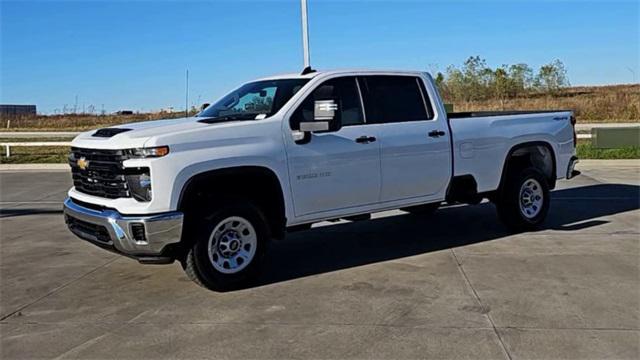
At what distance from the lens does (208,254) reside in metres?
5.60

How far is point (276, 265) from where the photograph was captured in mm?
6715

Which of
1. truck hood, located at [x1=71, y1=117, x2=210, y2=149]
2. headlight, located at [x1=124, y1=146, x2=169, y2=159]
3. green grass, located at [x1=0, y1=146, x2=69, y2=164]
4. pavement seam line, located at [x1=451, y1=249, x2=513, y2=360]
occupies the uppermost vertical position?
truck hood, located at [x1=71, y1=117, x2=210, y2=149]

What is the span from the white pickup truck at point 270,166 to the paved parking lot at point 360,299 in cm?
58

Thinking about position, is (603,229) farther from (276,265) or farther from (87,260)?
(87,260)

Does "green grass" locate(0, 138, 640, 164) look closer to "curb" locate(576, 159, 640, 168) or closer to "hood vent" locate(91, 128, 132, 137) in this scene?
"curb" locate(576, 159, 640, 168)

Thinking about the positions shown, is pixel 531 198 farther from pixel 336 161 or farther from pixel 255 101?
pixel 255 101

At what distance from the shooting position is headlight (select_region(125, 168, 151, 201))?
5.25 meters

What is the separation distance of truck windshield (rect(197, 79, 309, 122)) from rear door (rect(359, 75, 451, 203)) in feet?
2.87

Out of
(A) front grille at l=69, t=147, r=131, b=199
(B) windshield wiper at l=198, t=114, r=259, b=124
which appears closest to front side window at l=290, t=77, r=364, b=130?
(B) windshield wiper at l=198, t=114, r=259, b=124

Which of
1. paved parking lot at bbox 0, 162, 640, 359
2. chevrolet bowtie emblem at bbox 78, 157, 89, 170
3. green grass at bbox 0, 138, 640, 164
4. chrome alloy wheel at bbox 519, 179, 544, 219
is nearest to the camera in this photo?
paved parking lot at bbox 0, 162, 640, 359

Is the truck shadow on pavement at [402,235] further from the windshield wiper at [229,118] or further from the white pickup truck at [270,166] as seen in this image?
the windshield wiper at [229,118]

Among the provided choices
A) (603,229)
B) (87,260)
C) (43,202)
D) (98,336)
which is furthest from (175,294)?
(43,202)

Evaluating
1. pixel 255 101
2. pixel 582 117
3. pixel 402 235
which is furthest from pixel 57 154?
pixel 582 117

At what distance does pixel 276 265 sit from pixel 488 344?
2.93 metres
